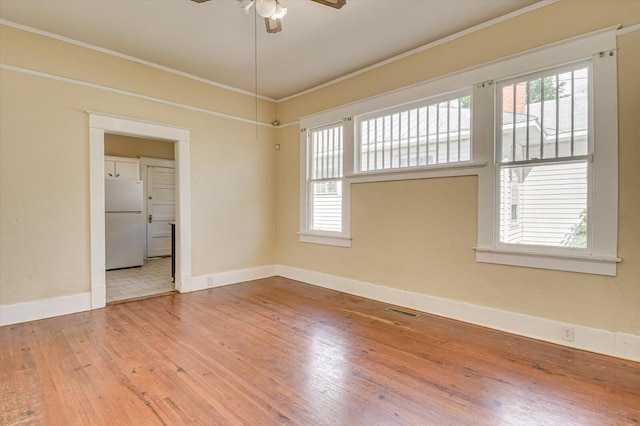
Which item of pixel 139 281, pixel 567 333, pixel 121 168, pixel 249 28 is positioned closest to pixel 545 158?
pixel 567 333

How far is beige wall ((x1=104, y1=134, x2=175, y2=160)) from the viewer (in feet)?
21.3

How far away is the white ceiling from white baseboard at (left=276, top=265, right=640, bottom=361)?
9.39 feet

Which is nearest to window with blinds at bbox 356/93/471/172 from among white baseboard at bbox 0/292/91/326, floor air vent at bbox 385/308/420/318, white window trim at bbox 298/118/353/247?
white window trim at bbox 298/118/353/247

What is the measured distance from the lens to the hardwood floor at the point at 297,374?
182cm

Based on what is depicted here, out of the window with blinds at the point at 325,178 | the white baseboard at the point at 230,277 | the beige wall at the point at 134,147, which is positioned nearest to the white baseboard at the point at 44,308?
the white baseboard at the point at 230,277

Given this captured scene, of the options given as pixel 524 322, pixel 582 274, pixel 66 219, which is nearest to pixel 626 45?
pixel 582 274

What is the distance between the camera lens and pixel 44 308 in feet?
11.0

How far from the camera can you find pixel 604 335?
2551 mm

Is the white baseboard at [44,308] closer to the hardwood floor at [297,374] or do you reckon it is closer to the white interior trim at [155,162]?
the hardwood floor at [297,374]

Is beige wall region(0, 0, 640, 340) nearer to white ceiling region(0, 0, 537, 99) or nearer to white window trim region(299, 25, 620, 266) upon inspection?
white window trim region(299, 25, 620, 266)

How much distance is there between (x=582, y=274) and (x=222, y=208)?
4324mm

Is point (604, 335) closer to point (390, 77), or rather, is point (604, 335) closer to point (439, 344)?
point (439, 344)

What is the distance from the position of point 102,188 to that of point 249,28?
2.49 m

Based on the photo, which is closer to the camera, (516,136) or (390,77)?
(516,136)
